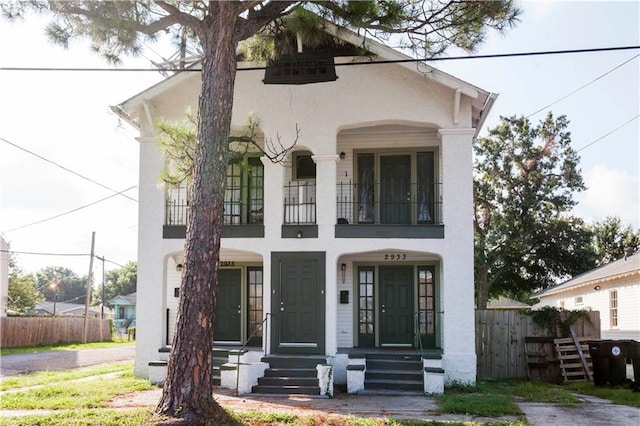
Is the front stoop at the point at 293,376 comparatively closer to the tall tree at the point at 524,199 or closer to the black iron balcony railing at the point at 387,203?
the black iron balcony railing at the point at 387,203

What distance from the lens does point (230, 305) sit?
16547mm

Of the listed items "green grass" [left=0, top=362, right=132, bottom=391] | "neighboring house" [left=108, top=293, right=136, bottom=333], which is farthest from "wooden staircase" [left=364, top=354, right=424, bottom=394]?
"neighboring house" [left=108, top=293, right=136, bottom=333]

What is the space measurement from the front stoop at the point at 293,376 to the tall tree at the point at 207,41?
4377mm

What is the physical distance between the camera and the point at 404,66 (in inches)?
557

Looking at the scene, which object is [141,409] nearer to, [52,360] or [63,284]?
[52,360]

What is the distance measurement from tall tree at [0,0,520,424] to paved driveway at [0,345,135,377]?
10552 mm

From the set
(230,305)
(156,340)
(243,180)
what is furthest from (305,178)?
(156,340)

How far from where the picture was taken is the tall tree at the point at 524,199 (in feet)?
82.7

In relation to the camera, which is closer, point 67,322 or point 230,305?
point 230,305

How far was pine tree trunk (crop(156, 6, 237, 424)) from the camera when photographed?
8359 millimetres

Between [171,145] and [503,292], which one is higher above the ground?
[171,145]

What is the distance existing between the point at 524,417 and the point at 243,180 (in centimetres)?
896

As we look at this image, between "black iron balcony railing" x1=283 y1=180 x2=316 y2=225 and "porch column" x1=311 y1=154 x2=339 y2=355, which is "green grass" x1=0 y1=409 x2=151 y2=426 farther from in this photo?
"black iron balcony railing" x1=283 y1=180 x2=316 y2=225

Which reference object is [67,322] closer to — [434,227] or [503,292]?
[503,292]
